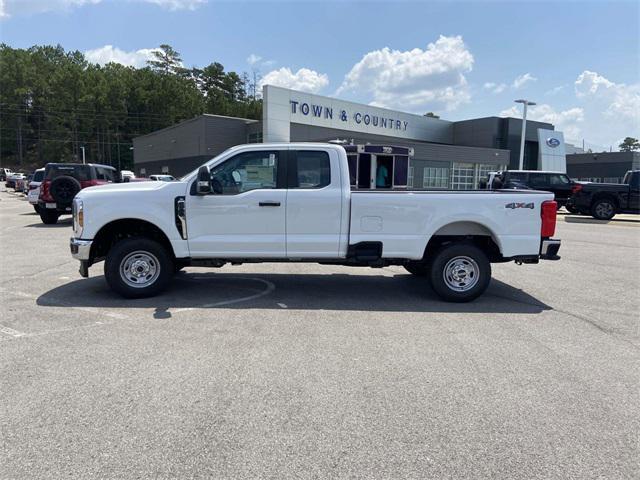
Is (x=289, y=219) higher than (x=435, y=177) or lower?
lower

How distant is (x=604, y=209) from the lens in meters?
20.3

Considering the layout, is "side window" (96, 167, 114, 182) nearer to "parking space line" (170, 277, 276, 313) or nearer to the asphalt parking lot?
the asphalt parking lot

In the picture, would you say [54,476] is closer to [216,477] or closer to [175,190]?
[216,477]

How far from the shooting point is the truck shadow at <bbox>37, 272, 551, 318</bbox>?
6262 mm

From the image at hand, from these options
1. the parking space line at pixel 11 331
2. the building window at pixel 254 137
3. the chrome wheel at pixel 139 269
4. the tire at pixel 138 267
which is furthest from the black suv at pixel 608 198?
the building window at pixel 254 137

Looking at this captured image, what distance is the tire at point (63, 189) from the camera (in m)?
15.1

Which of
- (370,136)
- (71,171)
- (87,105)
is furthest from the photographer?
(87,105)

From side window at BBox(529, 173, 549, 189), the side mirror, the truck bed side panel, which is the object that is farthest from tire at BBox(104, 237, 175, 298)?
side window at BBox(529, 173, 549, 189)

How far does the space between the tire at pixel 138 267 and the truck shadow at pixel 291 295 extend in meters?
0.17

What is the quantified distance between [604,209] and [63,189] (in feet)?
70.6

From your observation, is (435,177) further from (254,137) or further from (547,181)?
(547,181)

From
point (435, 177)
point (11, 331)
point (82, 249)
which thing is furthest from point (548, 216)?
point (435, 177)

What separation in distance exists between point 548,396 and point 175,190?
5002 mm

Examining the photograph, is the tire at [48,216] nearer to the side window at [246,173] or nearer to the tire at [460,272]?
the side window at [246,173]
